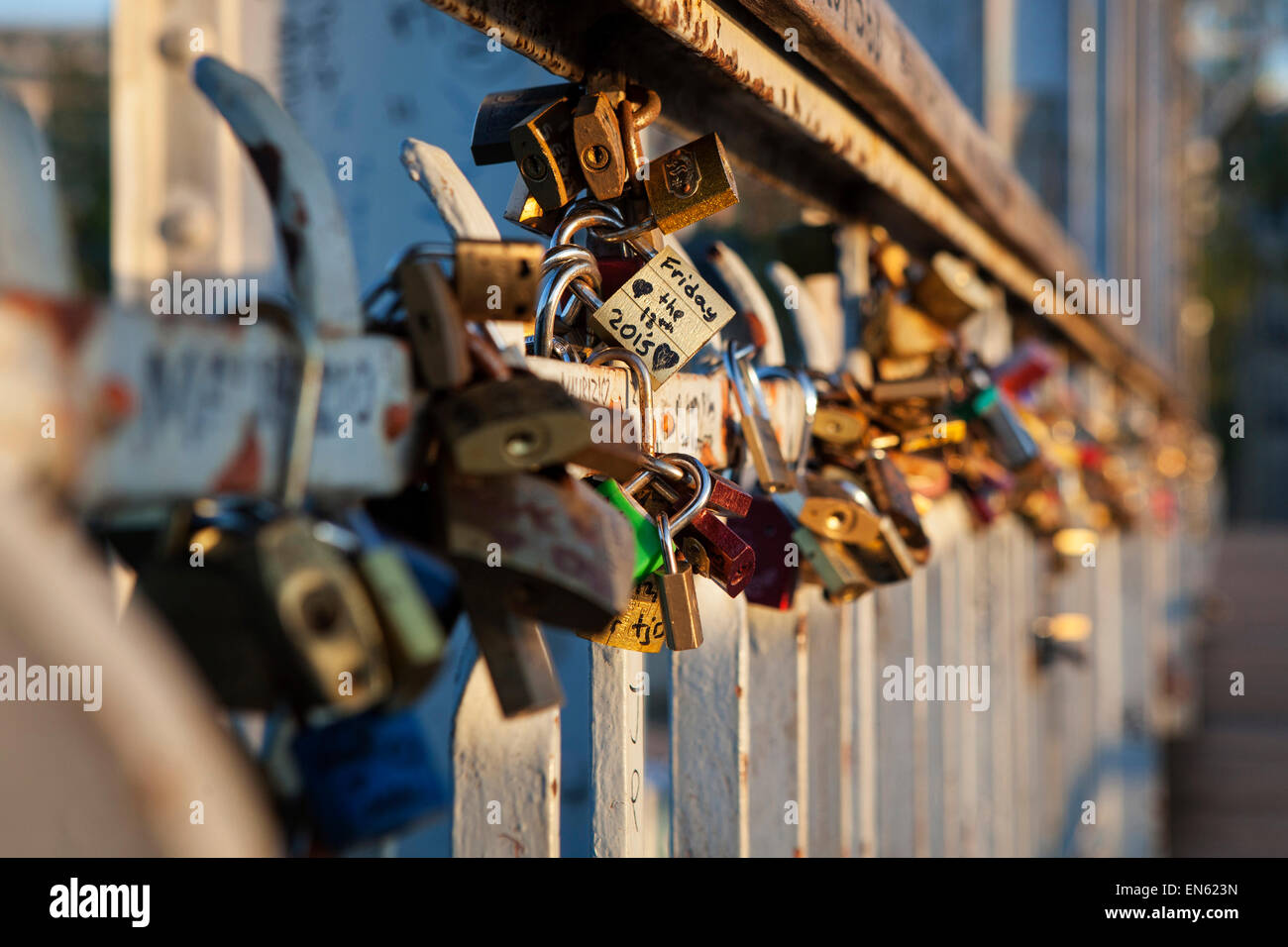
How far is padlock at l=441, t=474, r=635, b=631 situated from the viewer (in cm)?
35

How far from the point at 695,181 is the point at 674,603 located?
23cm

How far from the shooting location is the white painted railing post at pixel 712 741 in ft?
2.55

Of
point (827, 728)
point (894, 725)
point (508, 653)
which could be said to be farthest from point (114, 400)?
point (894, 725)

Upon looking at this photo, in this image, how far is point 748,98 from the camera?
0.73 metres

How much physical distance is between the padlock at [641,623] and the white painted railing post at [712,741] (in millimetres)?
201

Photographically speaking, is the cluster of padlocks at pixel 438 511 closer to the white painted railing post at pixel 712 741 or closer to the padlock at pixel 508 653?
the padlock at pixel 508 653

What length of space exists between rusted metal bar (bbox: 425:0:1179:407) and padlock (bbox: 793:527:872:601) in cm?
27

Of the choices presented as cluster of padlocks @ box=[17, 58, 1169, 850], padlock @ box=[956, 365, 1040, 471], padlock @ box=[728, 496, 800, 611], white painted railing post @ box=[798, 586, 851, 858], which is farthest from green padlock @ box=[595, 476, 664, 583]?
padlock @ box=[956, 365, 1040, 471]

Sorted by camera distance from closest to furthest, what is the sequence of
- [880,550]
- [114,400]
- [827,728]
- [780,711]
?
[114,400], [880,550], [780,711], [827,728]

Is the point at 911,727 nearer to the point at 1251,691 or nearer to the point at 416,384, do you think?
the point at 416,384

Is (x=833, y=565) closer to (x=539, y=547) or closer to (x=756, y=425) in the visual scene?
(x=756, y=425)

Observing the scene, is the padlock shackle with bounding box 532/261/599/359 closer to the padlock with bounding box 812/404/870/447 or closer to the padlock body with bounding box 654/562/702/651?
the padlock body with bounding box 654/562/702/651

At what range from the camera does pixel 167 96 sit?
1.96 m

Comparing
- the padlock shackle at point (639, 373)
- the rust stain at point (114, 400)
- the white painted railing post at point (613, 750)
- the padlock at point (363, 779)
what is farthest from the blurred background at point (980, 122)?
the white painted railing post at point (613, 750)
